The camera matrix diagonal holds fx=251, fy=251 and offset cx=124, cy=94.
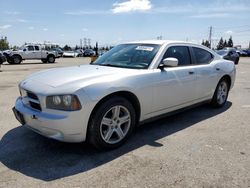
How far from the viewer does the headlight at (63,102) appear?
310 centimetres

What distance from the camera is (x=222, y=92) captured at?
595 centimetres

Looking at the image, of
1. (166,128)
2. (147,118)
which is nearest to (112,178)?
(147,118)

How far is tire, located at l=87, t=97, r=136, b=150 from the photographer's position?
3320 millimetres

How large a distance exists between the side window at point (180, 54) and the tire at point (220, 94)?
131 cm

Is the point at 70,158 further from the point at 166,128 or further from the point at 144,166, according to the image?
the point at 166,128

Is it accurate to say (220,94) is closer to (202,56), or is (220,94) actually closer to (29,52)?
(202,56)

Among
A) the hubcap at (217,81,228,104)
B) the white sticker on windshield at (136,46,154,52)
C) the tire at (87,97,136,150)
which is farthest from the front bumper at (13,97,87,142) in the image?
the hubcap at (217,81,228,104)

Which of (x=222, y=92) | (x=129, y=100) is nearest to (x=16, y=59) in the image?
(x=222, y=92)

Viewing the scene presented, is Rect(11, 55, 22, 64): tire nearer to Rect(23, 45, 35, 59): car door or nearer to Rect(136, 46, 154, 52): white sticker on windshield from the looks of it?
Rect(23, 45, 35, 59): car door

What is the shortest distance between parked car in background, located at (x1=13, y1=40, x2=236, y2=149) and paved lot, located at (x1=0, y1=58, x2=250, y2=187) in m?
0.32

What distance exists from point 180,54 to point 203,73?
26.1 inches

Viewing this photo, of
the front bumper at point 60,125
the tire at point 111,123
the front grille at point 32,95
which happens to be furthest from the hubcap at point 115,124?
the front grille at point 32,95

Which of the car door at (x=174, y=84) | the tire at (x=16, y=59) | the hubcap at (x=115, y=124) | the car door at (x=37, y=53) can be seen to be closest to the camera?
the hubcap at (x=115, y=124)

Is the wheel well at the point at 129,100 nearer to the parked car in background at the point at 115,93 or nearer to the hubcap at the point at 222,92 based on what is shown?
the parked car in background at the point at 115,93
